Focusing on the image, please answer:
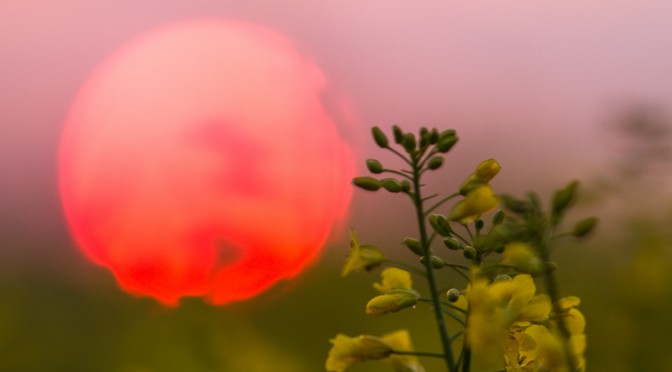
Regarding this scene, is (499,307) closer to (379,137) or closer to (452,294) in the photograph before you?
(452,294)

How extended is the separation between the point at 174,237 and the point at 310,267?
1.19 meters

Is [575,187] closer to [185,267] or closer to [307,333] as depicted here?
[185,267]

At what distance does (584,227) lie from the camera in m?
0.98

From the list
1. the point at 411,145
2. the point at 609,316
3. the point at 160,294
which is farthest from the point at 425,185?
the point at 160,294

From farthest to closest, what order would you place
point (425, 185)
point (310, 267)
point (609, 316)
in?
point (310, 267) < point (609, 316) < point (425, 185)

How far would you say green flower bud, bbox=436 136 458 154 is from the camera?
1.36 m

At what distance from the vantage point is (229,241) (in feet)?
11.7

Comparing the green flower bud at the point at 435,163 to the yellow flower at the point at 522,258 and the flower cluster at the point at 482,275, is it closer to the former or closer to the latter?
the flower cluster at the point at 482,275

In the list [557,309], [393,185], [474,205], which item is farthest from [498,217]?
[557,309]

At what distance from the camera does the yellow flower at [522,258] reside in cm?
102

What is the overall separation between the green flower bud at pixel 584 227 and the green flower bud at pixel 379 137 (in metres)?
0.50

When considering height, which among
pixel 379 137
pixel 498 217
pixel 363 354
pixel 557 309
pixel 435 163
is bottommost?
pixel 557 309

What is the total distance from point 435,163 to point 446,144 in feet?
0.15

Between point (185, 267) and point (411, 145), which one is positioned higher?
point (185, 267)
